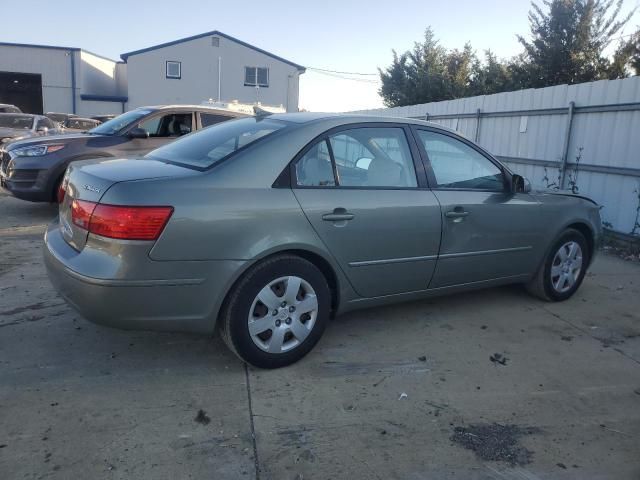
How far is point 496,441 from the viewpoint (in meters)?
2.89

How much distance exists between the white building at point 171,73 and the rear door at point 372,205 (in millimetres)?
31153

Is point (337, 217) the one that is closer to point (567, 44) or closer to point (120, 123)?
point (120, 123)

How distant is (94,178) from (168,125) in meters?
5.13

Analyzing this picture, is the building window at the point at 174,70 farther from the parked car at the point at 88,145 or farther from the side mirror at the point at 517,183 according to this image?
the side mirror at the point at 517,183

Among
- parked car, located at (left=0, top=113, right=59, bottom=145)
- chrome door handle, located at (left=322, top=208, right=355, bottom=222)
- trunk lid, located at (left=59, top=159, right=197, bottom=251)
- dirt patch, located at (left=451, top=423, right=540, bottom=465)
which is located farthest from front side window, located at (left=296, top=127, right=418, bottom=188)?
parked car, located at (left=0, top=113, right=59, bottom=145)

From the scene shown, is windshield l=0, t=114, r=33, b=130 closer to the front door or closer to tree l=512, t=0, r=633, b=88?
the front door

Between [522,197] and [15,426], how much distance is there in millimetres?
3987

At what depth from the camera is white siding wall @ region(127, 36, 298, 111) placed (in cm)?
3297

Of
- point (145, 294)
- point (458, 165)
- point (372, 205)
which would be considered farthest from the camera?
point (458, 165)

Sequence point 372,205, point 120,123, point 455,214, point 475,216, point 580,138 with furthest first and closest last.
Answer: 1. point 580,138
2. point 120,123
3. point 475,216
4. point 455,214
5. point 372,205

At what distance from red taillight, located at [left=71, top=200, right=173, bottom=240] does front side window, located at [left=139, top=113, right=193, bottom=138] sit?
5252 millimetres

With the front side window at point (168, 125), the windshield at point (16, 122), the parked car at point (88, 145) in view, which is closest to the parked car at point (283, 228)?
the parked car at point (88, 145)

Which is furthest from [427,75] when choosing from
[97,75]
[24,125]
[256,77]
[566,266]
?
[566,266]

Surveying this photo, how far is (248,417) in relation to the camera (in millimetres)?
2998
